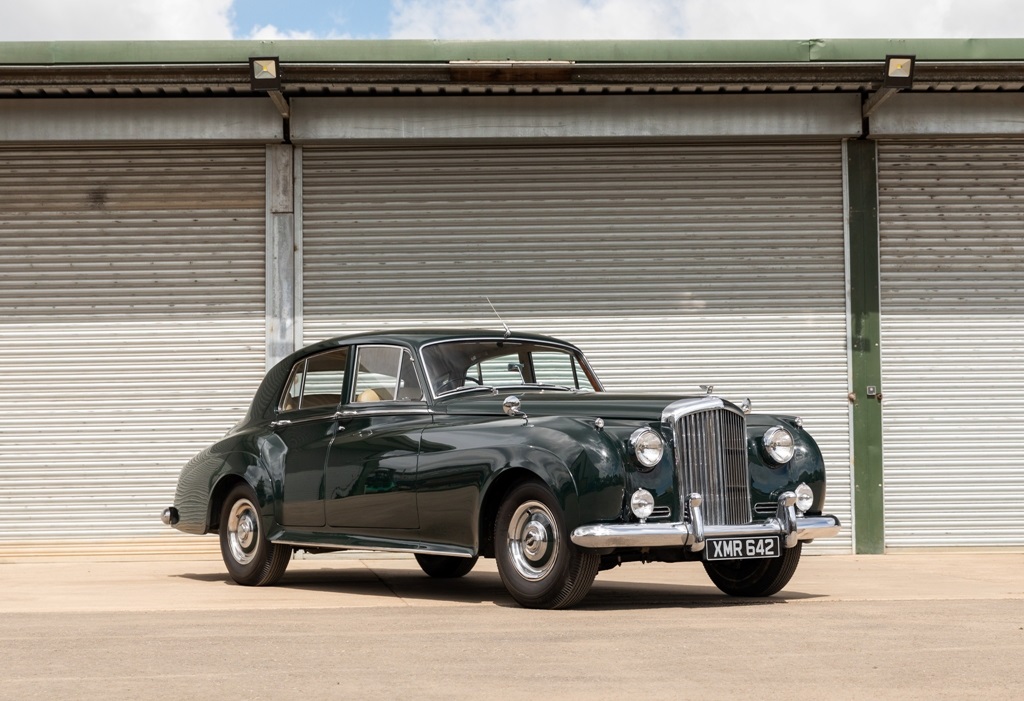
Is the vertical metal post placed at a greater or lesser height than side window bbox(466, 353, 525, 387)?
greater

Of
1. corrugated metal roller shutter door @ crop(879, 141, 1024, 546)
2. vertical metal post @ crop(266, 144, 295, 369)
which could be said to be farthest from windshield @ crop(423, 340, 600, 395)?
corrugated metal roller shutter door @ crop(879, 141, 1024, 546)

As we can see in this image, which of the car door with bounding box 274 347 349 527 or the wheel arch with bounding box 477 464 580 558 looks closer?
the wheel arch with bounding box 477 464 580 558

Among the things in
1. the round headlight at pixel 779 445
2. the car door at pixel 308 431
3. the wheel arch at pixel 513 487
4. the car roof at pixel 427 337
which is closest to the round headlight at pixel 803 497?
the round headlight at pixel 779 445

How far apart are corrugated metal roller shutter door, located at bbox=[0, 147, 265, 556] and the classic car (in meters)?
3.93

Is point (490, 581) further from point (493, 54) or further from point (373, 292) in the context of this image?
point (493, 54)

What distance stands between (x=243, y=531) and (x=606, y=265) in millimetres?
5486

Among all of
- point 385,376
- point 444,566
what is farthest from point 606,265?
point 385,376

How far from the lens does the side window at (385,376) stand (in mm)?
8752

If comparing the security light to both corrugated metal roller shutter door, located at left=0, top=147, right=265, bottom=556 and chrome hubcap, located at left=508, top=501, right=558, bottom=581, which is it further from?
chrome hubcap, located at left=508, top=501, right=558, bottom=581

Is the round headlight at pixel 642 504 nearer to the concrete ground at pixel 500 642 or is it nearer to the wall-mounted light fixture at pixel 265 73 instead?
the concrete ground at pixel 500 642

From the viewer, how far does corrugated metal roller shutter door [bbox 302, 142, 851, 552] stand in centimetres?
1388

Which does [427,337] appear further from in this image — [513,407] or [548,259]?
[548,259]

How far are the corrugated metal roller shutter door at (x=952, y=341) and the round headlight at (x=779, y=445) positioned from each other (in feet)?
20.1

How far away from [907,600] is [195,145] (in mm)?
8587
